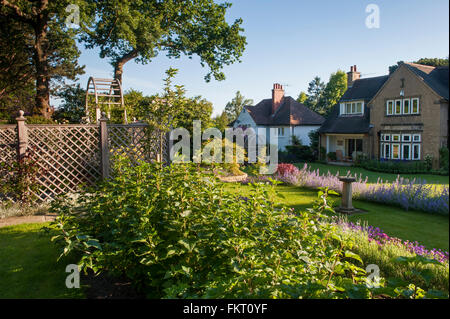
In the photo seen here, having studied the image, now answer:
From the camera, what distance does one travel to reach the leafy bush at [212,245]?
2.52 m

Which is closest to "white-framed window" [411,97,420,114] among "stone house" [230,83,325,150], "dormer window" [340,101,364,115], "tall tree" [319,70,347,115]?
"dormer window" [340,101,364,115]

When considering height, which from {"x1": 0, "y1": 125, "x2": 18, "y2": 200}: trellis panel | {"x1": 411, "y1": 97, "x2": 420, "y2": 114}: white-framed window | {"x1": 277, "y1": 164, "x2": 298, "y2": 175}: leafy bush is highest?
{"x1": 411, "y1": 97, "x2": 420, "y2": 114}: white-framed window

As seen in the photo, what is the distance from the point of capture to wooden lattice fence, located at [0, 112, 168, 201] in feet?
28.5

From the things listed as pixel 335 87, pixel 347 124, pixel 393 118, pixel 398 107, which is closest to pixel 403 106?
pixel 398 107

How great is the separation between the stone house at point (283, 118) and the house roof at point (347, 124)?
4.85 metres

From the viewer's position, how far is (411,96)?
2358 cm

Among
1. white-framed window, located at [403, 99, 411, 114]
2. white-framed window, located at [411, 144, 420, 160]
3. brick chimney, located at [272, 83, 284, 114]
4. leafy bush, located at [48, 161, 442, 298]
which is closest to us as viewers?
leafy bush, located at [48, 161, 442, 298]

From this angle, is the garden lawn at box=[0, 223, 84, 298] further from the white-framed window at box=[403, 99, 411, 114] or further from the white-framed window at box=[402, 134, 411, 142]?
the white-framed window at box=[403, 99, 411, 114]

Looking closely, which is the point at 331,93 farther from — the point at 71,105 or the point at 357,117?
the point at 71,105

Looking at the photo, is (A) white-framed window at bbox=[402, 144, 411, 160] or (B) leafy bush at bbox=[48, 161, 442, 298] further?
(A) white-framed window at bbox=[402, 144, 411, 160]

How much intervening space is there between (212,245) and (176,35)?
22007 mm

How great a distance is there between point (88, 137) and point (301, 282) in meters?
8.48

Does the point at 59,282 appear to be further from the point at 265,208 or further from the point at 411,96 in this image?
the point at 411,96

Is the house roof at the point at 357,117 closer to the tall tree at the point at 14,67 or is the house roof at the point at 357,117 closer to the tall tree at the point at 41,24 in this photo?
the tall tree at the point at 41,24
